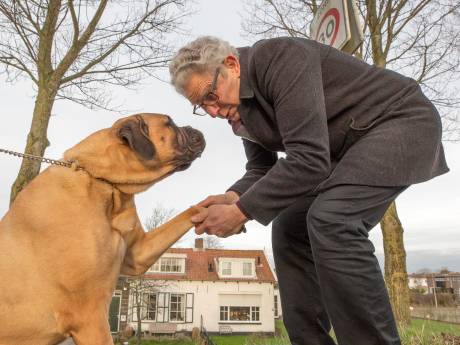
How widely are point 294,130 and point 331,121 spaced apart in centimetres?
34

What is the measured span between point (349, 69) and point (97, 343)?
79.6 inches

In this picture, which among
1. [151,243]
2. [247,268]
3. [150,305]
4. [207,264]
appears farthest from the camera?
[207,264]

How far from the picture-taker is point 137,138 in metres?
2.90

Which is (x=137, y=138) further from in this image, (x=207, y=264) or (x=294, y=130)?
(x=207, y=264)

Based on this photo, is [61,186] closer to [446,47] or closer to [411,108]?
[411,108]

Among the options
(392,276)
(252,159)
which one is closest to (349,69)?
(252,159)

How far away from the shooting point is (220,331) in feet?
102

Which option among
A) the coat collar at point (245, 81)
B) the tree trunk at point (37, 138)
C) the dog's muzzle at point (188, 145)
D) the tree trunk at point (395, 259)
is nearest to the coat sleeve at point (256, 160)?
the dog's muzzle at point (188, 145)

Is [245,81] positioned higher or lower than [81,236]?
higher

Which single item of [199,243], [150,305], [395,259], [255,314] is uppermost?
[199,243]

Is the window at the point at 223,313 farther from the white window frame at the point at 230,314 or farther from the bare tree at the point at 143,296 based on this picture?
the bare tree at the point at 143,296

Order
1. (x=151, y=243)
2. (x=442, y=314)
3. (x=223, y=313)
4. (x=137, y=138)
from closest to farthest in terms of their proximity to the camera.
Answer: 1. (x=137, y=138)
2. (x=151, y=243)
3. (x=442, y=314)
4. (x=223, y=313)

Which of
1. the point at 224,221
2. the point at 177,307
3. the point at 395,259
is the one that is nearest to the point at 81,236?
the point at 224,221

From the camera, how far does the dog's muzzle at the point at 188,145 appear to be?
10.3ft
